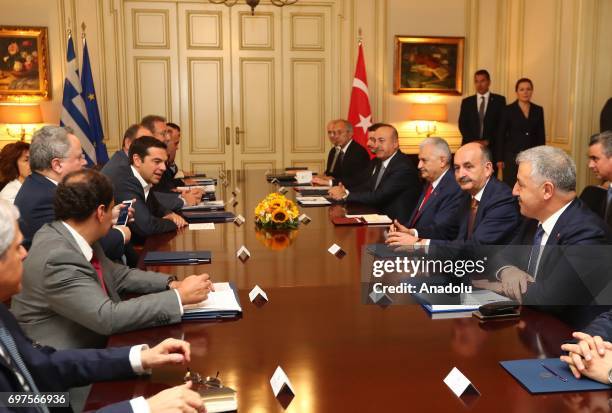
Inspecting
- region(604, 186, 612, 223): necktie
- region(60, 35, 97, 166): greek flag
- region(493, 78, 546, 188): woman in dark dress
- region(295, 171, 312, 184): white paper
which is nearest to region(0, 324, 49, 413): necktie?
region(604, 186, 612, 223): necktie

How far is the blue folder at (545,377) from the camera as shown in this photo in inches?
66.9

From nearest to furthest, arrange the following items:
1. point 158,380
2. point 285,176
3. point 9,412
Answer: point 9,412 → point 158,380 → point 285,176

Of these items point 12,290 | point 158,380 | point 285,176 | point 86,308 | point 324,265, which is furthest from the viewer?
point 285,176

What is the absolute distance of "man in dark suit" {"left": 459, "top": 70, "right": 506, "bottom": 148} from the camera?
→ 868 cm

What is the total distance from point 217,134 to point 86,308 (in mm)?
7204

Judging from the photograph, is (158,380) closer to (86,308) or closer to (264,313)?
(86,308)

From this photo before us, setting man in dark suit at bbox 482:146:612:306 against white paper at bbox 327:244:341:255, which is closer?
man in dark suit at bbox 482:146:612:306

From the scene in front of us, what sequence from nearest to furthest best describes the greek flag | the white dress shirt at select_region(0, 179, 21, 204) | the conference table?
1. the conference table
2. the white dress shirt at select_region(0, 179, 21, 204)
3. the greek flag

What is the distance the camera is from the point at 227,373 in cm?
184

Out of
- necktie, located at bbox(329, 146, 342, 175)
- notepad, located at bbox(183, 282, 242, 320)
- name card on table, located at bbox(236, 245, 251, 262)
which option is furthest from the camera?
necktie, located at bbox(329, 146, 342, 175)

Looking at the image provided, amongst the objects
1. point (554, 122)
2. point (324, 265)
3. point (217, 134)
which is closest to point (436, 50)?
point (554, 122)

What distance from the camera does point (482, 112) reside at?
8750 millimetres

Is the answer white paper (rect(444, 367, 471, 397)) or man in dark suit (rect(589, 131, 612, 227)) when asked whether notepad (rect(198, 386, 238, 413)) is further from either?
man in dark suit (rect(589, 131, 612, 227))

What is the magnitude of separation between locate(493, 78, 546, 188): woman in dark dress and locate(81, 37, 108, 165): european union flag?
525 centimetres
